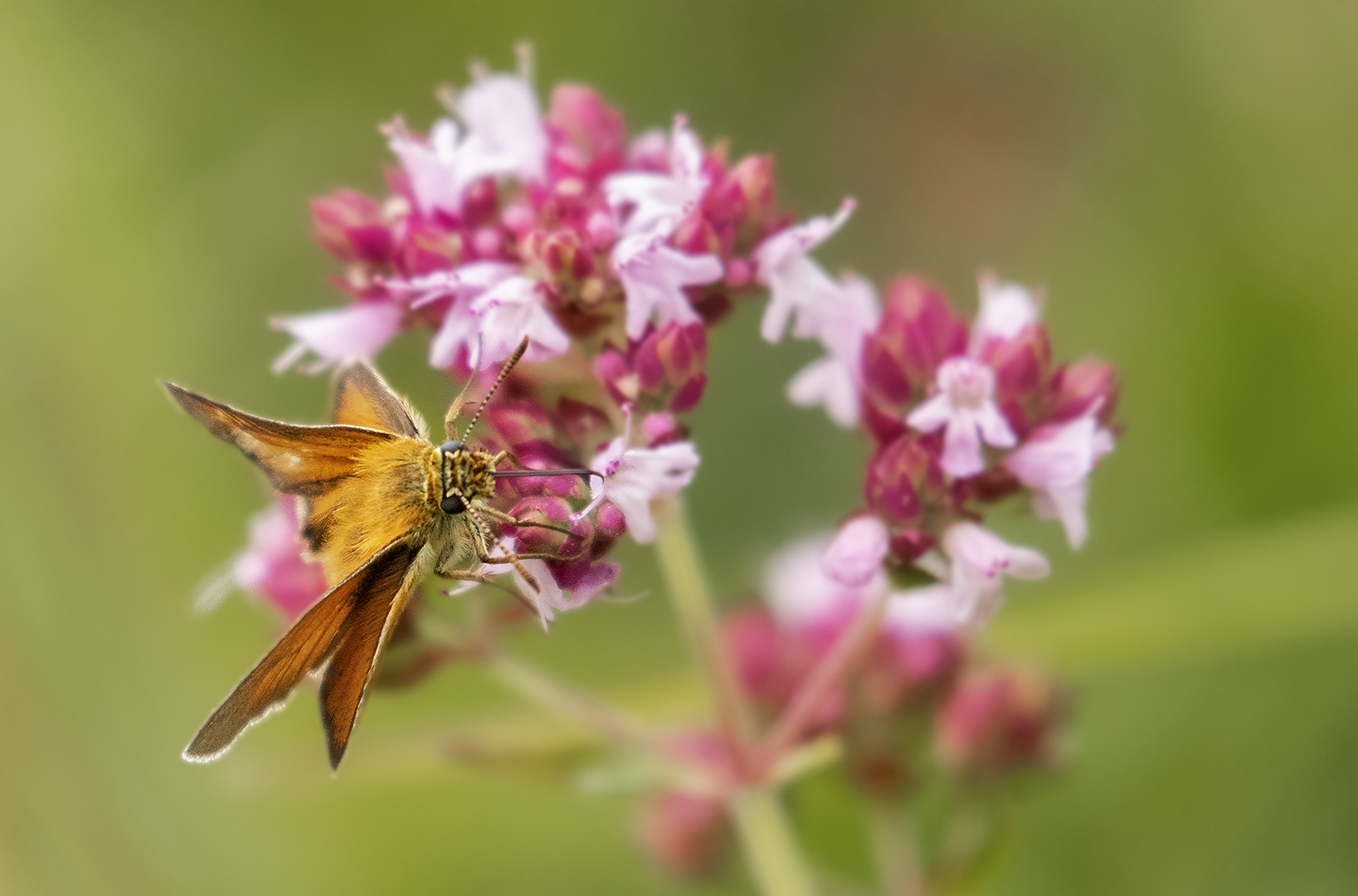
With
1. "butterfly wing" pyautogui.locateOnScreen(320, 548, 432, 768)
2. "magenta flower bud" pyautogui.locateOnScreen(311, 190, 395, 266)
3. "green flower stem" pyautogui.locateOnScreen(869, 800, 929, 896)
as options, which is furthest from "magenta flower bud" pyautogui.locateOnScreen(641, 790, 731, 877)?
"magenta flower bud" pyautogui.locateOnScreen(311, 190, 395, 266)

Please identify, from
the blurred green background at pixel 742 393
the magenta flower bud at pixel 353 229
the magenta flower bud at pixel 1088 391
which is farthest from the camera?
the blurred green background at pixel 742 393

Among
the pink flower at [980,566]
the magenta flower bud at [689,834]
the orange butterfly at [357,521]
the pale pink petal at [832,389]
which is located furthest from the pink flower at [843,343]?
the magenta flower bud at [689,834]

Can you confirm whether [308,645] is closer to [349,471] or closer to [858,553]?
[349,471]

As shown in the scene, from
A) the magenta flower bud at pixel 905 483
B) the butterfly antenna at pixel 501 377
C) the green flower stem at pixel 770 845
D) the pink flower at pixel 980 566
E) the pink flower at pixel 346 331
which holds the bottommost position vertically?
the green flower stem at pixel 770 845

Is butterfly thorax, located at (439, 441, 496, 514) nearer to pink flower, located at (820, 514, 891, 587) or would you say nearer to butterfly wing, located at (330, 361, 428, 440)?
butterfly wing, located at (330, 361, 428, 440)

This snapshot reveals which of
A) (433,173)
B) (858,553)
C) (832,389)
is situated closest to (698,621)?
(858,553)

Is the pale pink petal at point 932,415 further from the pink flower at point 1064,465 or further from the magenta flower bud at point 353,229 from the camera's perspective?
the magenta flower bud at point 353,229
